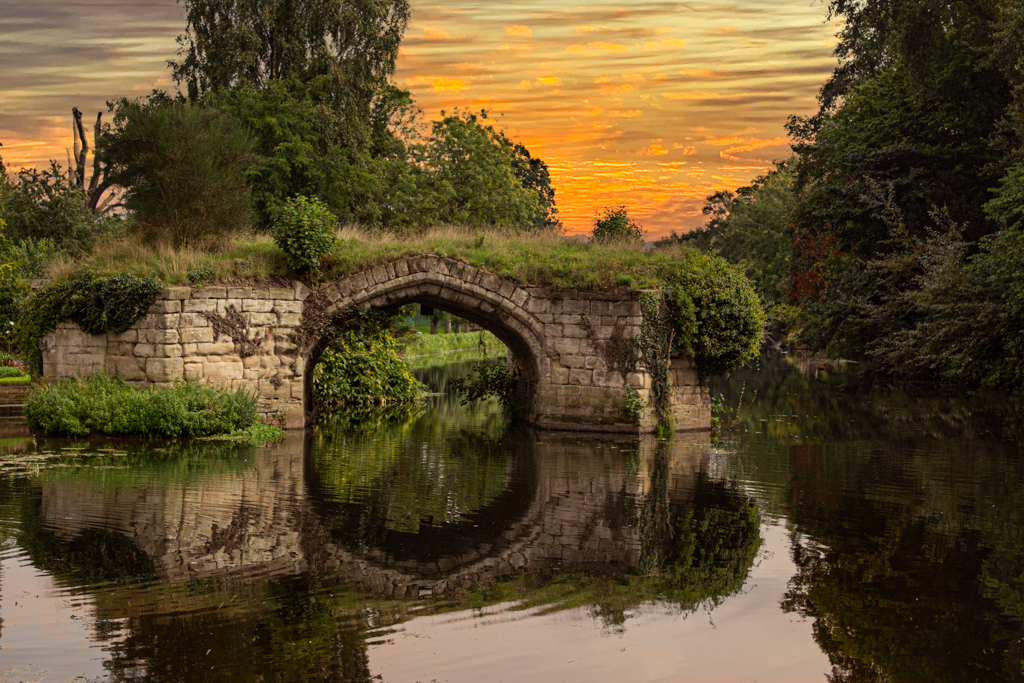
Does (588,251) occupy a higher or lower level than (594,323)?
higher

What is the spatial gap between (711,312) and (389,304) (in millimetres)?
5583

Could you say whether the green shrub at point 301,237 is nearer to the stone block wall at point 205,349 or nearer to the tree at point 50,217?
the stone block wall at point 205,349

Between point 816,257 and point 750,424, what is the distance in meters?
14.6

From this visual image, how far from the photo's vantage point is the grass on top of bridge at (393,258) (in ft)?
49.6

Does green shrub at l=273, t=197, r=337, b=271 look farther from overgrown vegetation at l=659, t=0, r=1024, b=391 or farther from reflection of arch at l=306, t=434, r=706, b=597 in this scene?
overgrown vegetation at l=659, t=0, r=1024, b=391

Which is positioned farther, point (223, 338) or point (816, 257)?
point (816, 257)

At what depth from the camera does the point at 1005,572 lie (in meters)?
7.25

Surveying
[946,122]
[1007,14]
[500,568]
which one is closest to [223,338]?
[500,568]

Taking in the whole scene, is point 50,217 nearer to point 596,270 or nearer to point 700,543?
point 596,270

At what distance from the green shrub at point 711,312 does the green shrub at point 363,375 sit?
6.45 metres

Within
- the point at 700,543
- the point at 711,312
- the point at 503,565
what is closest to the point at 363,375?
the point at 711,312

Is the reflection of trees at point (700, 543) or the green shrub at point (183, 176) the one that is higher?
the green shrub at point (183, 176)

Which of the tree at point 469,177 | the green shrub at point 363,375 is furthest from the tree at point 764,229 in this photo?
the green shrub at point 363,375

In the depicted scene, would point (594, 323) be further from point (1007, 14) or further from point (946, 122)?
point (946, 122)
